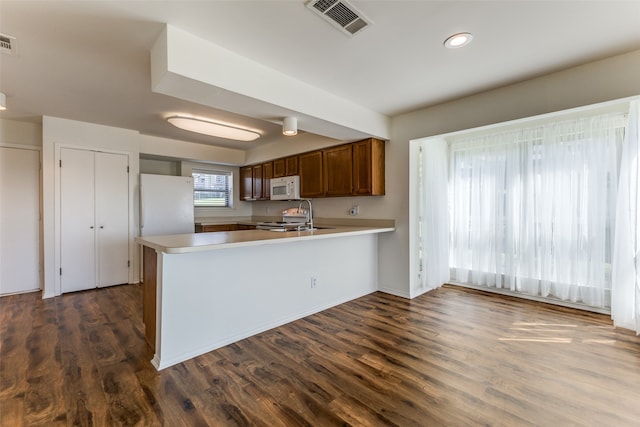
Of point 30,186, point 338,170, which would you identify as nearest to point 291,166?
point 338,170

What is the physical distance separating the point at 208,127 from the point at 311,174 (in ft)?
5.48

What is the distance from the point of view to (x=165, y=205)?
15.4 ft

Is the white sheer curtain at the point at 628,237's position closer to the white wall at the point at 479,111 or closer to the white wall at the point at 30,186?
the white wall at the point at 479,111

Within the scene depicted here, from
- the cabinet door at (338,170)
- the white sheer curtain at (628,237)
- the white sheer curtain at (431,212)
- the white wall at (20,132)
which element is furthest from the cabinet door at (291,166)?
the white sheer curtain at (628,237)

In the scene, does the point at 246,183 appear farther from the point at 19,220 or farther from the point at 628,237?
the point at 628,237

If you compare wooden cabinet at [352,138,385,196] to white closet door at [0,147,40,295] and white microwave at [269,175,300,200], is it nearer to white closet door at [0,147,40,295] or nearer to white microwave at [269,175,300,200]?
white microwave at [269,175,300,200]

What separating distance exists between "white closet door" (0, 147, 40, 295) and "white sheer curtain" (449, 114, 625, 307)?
20.4 feet

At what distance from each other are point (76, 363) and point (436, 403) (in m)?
2.67

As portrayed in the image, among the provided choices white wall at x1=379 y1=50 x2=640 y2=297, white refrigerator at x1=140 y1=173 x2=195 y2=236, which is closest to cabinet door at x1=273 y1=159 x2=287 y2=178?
white refrigerator at x1=140 y1=173 x2=195 y2=236

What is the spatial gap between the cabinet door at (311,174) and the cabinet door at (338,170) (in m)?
0.12

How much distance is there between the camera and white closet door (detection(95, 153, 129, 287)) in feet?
13.8

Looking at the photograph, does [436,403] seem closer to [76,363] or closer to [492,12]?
[492,12]

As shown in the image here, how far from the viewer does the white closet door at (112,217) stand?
166 inches

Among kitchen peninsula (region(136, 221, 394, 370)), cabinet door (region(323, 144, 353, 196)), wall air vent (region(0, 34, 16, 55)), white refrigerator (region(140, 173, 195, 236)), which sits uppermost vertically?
wall air vent (region(0, 34, 16, 55))
